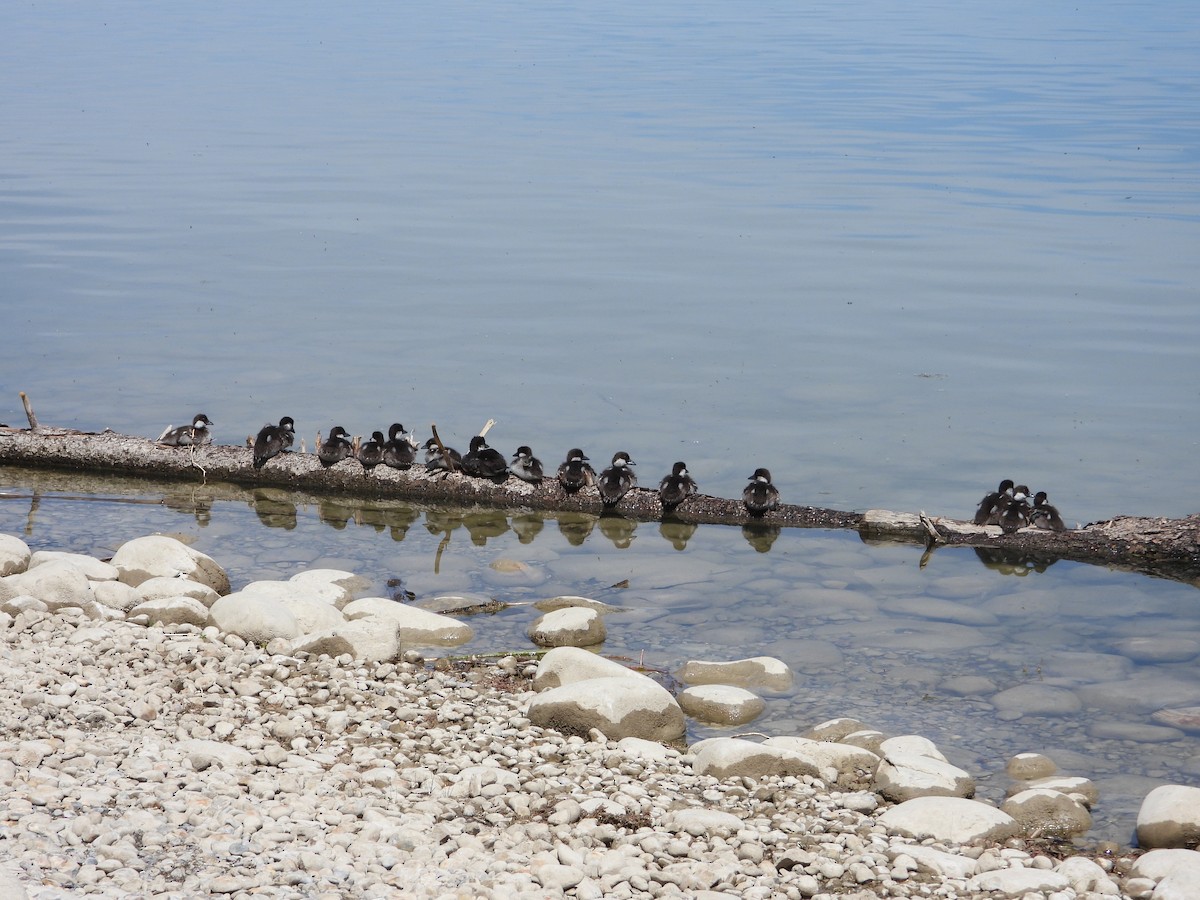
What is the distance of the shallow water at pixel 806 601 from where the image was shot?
11211mm

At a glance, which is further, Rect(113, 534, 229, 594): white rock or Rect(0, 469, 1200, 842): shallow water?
Rect(113, 534, 229, 594): white rock

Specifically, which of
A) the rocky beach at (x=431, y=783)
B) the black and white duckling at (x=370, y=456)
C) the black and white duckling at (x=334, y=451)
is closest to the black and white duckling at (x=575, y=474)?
the black and white duckling at (x=370, y=456)

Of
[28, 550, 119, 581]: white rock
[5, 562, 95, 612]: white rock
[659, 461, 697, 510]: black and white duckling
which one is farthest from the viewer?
[659, 461, 697, 510]: black and white duckling

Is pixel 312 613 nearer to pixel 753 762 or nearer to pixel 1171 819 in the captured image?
pixel 753 762

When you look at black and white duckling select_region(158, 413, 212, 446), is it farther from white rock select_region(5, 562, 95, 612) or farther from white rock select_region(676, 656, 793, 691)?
white rock select_region(676, 656, 793, 691)

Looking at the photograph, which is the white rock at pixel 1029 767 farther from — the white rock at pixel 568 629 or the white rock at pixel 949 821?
the white rock at pixel 568 629

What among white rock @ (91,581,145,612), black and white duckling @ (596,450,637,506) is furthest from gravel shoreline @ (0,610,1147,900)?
black and white duckling @ (596,450,637,506)

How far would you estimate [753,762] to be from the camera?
9477 mm

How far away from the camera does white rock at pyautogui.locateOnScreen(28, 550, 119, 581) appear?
12561 millimetres

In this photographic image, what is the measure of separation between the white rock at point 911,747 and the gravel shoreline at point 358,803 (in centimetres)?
95

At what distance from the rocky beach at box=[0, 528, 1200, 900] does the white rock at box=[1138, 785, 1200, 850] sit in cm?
2

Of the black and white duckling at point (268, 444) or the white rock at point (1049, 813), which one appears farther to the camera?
the black and white duckling at point (268, 444)

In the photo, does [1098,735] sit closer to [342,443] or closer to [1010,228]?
[342,443]

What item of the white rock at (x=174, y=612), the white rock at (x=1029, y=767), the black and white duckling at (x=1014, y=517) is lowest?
the white rock at (x=1029, y=767)
